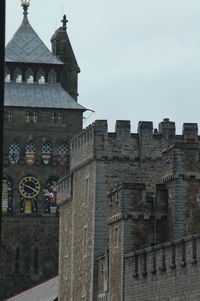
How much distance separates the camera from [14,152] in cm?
10338

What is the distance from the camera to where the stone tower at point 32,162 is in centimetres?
10088

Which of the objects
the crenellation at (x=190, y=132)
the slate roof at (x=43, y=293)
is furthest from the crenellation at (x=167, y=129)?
the slate roof at (x=43, y=293)

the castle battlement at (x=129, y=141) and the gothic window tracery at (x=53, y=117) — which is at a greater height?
the gothic window tracery at (x=53, y=117)

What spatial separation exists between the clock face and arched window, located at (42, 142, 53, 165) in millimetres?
1927

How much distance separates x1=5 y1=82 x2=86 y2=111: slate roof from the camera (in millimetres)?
105875

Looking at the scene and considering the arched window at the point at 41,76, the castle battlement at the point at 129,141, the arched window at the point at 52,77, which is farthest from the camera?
the arched window at the point at 52,77

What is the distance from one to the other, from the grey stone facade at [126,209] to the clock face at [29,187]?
39.0 meters

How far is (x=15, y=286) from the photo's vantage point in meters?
98.8

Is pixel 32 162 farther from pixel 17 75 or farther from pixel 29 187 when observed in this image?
pixel 17 75

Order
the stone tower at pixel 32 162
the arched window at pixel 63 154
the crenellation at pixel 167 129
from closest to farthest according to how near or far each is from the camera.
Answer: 1. the crenellation at pixel 167 129
2. the stone tower at pixel 32 162
3. the arched window at pixel 63 154

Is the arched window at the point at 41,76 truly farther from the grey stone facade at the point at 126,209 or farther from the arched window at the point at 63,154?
the grey stone facade at the point at 126,209

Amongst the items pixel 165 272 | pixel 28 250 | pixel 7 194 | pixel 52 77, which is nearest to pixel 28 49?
pixel 52 77

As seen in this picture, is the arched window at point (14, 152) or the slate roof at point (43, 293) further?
the arched window at point (14, 152)

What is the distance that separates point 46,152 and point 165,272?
212 feet
